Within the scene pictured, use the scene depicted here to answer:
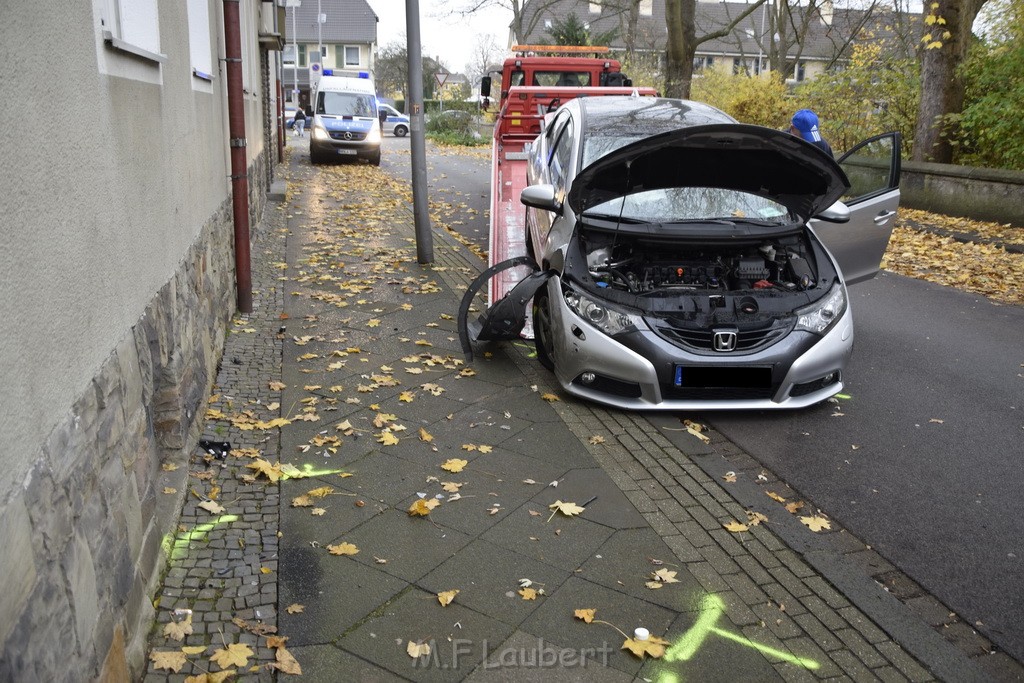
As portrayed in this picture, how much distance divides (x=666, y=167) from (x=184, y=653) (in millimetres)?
4459

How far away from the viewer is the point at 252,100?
14312mm

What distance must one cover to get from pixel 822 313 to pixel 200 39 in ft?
16.5

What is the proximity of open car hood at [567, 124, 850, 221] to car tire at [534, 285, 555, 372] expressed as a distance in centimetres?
69

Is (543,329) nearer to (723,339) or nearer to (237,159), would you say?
(723,339)

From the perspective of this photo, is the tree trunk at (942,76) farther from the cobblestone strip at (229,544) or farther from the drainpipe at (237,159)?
the cobblestone strip at (229,544)

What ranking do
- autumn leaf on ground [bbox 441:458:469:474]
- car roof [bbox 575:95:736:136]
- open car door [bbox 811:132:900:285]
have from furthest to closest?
open car door [bbox 811:132:900:285] < car roof [bbox 575:95:736:136] < autumn leaf on ground [bbox 441:458:469:474]

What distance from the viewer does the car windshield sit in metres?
6.38

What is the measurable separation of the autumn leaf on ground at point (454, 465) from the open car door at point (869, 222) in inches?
160

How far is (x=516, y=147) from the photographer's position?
1208 cm

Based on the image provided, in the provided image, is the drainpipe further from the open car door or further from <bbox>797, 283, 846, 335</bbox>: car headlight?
the open car door

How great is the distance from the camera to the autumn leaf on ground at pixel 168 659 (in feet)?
10.3

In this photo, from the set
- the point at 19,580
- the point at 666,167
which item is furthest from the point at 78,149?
the point at 666,167

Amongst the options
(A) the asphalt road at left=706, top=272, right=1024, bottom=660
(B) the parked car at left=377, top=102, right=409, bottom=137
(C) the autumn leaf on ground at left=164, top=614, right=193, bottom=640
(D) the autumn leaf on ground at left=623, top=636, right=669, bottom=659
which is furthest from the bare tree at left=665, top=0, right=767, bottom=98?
(B) the parked car at left=377, top=102, right=409, bottom=137

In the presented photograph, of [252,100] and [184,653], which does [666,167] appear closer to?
[184,653]
